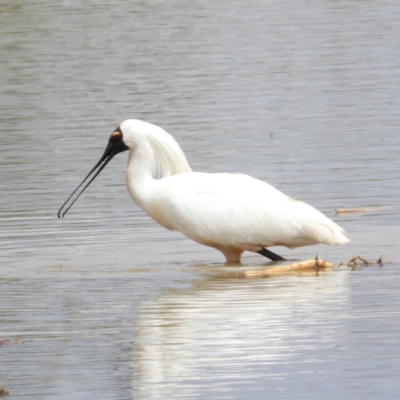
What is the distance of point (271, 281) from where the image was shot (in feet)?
36.6

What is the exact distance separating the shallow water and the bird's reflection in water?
2 cm

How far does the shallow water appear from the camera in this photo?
27.1ft

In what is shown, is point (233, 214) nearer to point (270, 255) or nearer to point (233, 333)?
point (270, 255)

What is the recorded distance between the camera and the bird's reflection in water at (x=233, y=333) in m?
7.95

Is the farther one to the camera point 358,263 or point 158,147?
point 158,147

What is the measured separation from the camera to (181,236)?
14.0 meters

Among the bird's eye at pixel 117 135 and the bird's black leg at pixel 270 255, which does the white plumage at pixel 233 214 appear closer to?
the bird's black leg at pixel 270 255

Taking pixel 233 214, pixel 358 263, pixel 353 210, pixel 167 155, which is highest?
pixel 167 155

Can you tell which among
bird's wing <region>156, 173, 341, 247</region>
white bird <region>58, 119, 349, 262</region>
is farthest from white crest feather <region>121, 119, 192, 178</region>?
bird's wing <region>156, 173, 341, 247</region>

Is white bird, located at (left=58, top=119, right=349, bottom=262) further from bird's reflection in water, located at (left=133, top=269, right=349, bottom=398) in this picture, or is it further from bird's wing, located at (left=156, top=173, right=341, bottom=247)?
bird's reflection in water, located at (left=133, top=269, right=349, bottom=398)

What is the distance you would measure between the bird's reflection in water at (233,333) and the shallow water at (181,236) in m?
0.02

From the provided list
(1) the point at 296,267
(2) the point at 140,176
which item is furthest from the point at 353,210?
(1) the point at 296,267

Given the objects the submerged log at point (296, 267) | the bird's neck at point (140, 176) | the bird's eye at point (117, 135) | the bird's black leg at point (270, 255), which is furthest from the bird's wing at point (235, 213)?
the bird's eye at point (117, 135)

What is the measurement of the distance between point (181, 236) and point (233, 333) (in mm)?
5047
